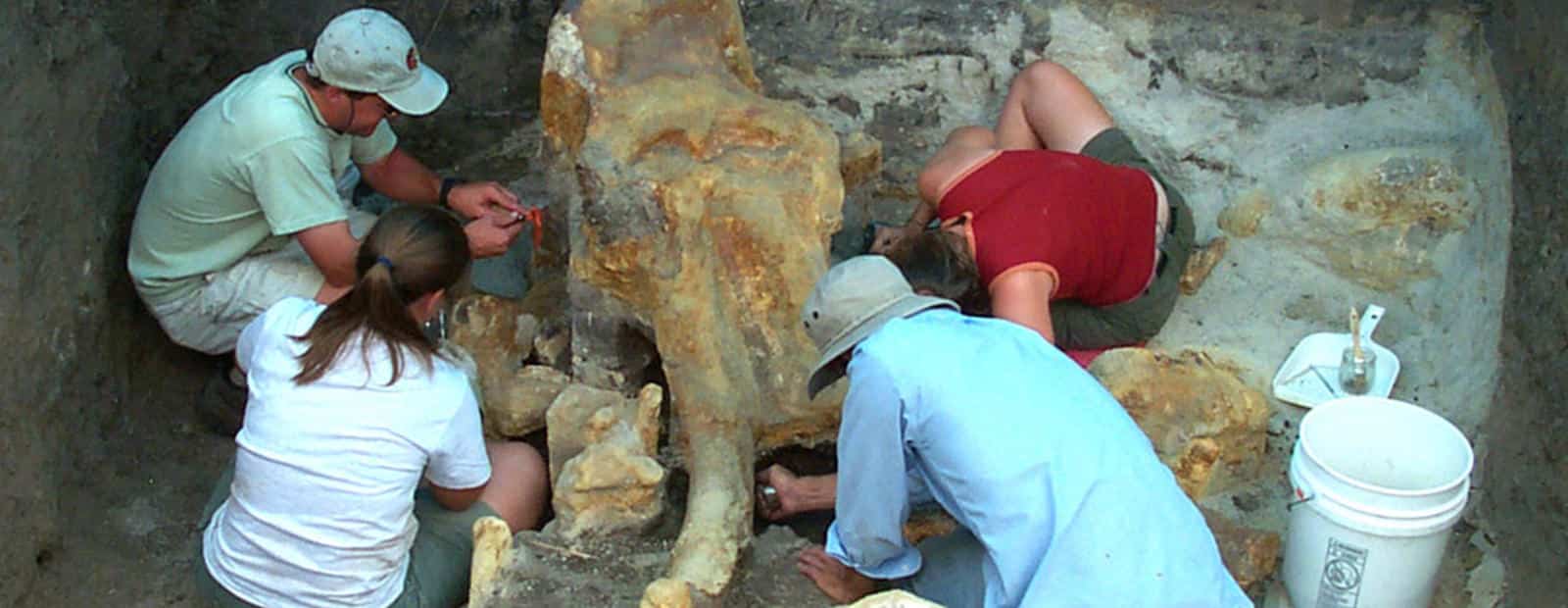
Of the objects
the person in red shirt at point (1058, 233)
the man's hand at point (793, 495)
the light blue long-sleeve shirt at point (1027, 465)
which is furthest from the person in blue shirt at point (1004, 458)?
the man's hand at point (793, 495)

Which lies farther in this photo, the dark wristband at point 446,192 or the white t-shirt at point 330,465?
the dark wristband at point 446,192

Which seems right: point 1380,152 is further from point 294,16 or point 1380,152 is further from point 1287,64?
point 294,16

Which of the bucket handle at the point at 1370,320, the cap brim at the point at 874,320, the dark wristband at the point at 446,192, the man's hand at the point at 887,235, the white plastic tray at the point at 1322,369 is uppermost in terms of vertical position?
the cap brim at the point at 874,320

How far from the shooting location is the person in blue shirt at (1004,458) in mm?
2266

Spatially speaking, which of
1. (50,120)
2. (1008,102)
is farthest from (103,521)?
(1008,102)

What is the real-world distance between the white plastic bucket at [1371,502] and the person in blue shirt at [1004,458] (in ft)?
1.01

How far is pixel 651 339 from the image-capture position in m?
3.18

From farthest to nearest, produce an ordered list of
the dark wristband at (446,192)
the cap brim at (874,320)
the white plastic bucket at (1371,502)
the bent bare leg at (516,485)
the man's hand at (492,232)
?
1. the dark wristband at (446,192)
2. the man's hand at (492,232)
3. the bent bare leg at (516,485)
4. the white plastic bucket at (1371,502)
5. the cap brim at (874,320)

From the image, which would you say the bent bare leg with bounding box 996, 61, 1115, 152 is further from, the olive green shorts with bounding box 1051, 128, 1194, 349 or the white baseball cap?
the white baseball cap

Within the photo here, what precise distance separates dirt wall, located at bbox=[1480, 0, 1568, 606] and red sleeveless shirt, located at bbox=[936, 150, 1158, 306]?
2.43ft

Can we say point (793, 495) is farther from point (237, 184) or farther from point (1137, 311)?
point (237, 184)

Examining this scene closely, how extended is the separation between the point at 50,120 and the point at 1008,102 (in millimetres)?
2124

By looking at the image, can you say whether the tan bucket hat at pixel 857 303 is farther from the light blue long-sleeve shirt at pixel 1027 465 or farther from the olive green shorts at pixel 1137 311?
the olive green shorts at pixel 1137 311

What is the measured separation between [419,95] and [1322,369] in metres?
1.97
